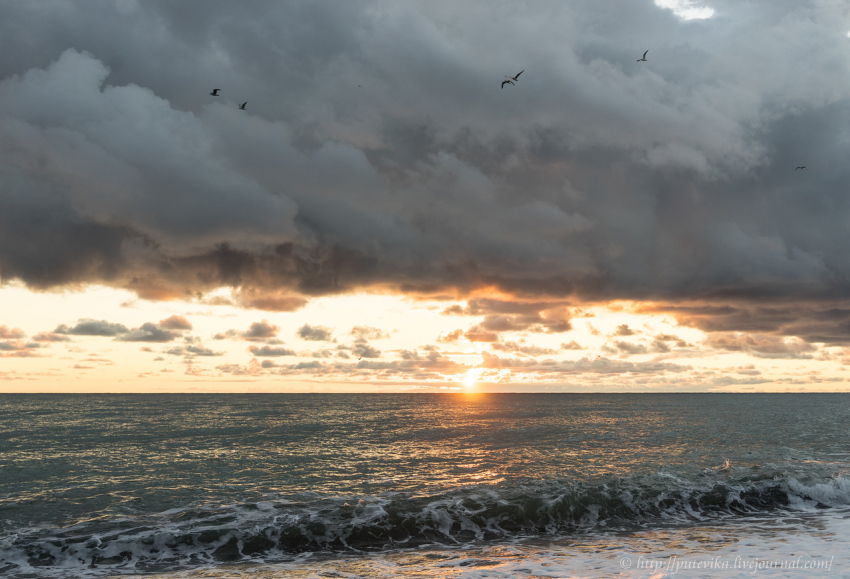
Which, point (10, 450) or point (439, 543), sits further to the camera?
point (10, 450)

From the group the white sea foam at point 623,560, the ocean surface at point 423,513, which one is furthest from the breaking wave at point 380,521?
the white sea foam at point 623,560

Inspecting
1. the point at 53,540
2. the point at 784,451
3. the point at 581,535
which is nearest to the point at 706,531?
the point at 581,535

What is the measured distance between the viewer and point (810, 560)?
16.6m

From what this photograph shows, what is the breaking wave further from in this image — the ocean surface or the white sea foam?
the white sea foam

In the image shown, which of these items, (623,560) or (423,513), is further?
(423,513)

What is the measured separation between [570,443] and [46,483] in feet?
145

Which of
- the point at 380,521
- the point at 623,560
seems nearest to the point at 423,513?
the point at 380,521

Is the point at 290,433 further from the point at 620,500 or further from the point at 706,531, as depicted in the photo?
the point at 706,531

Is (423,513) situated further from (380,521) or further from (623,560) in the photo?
(623,560)

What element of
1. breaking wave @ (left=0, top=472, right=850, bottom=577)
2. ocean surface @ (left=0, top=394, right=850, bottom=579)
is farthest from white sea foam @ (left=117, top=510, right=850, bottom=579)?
breaking wave @ (left=0, top=472, right=850, bottom=577)

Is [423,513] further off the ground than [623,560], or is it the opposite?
[623,560]

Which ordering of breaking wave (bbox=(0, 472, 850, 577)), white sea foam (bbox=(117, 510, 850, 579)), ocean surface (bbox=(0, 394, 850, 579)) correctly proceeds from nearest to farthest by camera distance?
white sea foam (bbox=(117, 510, 850, 579)) → ocean surface (bbox=(0, 394, 850, 579)) → breaking wave (bbox=(0, 472, 850, 577))

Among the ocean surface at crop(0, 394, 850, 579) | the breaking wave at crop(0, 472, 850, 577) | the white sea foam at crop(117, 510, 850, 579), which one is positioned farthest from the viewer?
the breaking wave at crop(0, 472, 850, 577)

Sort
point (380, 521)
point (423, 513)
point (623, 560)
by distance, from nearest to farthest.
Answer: point (623, 560)
point (380, 521)
point (423, 513)
